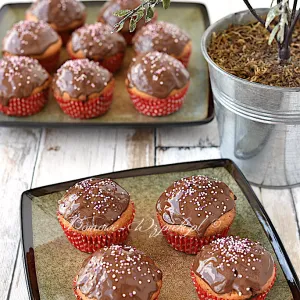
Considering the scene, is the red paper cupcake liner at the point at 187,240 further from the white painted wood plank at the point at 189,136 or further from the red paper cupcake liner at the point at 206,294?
the white painted wood plank at the point at 189,136

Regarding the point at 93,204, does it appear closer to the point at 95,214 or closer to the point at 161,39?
the point at 95,214

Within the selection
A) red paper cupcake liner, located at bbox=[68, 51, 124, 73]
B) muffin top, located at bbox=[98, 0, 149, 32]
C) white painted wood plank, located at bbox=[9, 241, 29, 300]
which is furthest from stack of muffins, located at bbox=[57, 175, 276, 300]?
muffin top, located at bbox=[98, 0, 149, 32]

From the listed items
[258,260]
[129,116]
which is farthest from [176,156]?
[258,260]

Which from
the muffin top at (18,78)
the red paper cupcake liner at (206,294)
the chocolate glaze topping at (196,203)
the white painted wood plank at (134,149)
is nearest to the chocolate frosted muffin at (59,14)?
the muffin top at (18,78)

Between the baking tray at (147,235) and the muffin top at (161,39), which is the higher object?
the muffin top at (161,39)

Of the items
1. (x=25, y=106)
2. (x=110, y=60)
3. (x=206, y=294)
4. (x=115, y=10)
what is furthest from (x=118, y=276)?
(x=115, y=10)

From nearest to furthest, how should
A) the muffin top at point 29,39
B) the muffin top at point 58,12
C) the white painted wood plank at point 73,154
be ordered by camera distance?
the white painted wood plank at point 73,154, the muffin top at point 29,39, the muffin top at point 58,12

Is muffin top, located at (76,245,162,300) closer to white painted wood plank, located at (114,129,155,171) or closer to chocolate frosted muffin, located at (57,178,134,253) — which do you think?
chocolate frosted muffin, located at (57,178,134,253)
